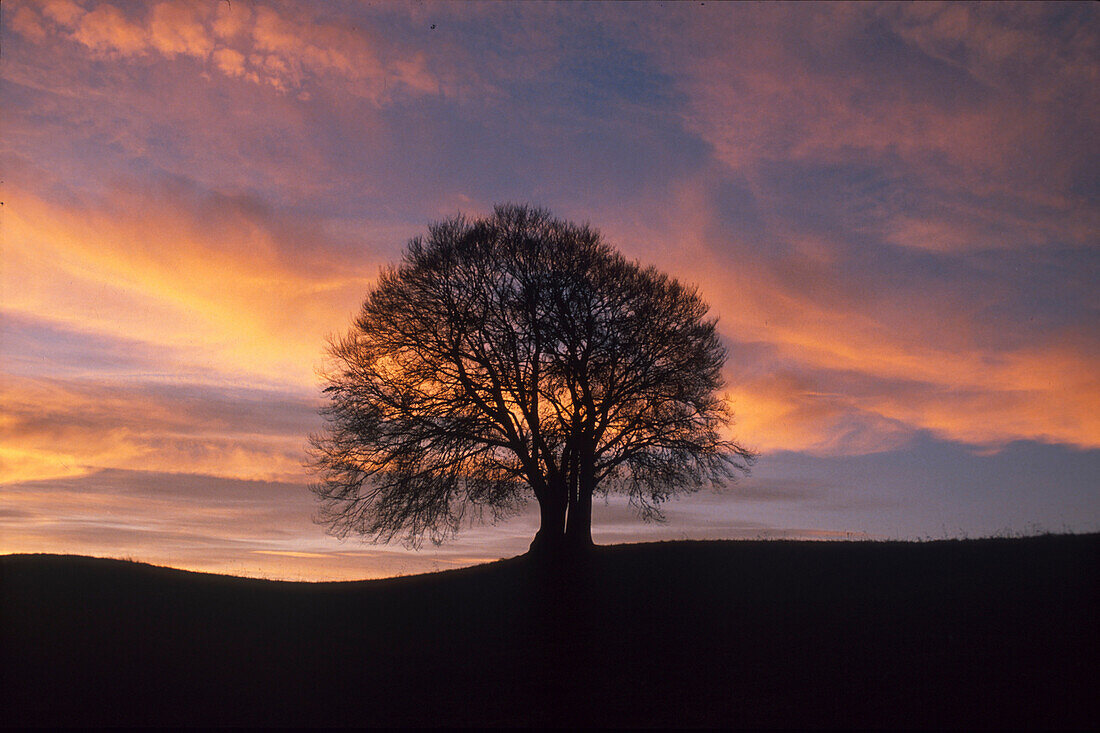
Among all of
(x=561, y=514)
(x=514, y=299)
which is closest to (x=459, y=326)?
(x=514, y=299)

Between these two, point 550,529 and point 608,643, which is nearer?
point 608,643

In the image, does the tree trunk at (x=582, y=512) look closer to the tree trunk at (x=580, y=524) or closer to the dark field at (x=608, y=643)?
the tree trunk at (x=580, y=524)

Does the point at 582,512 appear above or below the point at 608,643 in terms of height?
above

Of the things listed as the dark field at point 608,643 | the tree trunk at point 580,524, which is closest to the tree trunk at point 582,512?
the tree trunk at point 580,524

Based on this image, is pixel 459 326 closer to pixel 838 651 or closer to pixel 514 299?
pixel 514 299

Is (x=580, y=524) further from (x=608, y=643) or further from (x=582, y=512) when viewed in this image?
(x=608, y=643)

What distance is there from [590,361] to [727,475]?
629 centimetres

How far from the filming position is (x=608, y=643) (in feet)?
60.6

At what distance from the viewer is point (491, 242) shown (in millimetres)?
26438

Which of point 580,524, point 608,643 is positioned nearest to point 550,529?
point 580,524

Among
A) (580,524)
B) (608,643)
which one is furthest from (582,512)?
(608,643)

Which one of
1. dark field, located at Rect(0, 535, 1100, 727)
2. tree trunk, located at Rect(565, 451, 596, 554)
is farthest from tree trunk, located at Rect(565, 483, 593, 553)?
dark field, located at Rect(0, 535, 1100, 727)

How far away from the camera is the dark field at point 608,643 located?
1417 centimetres

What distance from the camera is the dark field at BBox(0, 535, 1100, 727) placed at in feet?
46.5
